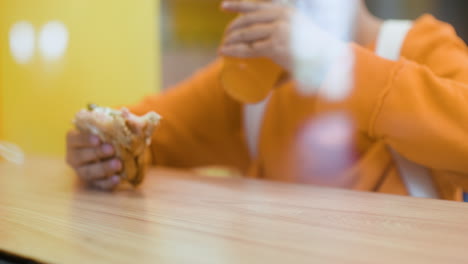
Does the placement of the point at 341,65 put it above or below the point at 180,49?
above

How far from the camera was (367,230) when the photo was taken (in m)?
0.26

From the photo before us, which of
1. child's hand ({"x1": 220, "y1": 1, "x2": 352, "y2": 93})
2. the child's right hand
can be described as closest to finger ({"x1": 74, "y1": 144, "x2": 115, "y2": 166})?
the child's right hand

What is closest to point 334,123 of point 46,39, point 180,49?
point 46,39

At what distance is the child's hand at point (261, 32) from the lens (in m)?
0.43

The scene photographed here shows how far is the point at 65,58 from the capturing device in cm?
67

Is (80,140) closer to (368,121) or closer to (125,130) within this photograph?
(125,130)

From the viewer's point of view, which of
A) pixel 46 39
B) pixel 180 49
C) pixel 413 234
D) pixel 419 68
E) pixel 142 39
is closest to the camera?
pixel 413 234

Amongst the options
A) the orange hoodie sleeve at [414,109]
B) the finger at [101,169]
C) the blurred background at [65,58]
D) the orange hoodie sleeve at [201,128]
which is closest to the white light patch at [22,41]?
the blurred background at [65,58]

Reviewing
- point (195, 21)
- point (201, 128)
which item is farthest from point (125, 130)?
point (195, 21)

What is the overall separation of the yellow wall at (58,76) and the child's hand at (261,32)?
30 cm

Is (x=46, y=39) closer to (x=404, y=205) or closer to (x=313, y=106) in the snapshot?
(x=313, y=106)

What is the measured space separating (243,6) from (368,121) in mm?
182

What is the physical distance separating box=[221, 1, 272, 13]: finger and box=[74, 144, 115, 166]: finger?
196 mm

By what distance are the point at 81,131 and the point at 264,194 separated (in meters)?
0.19
